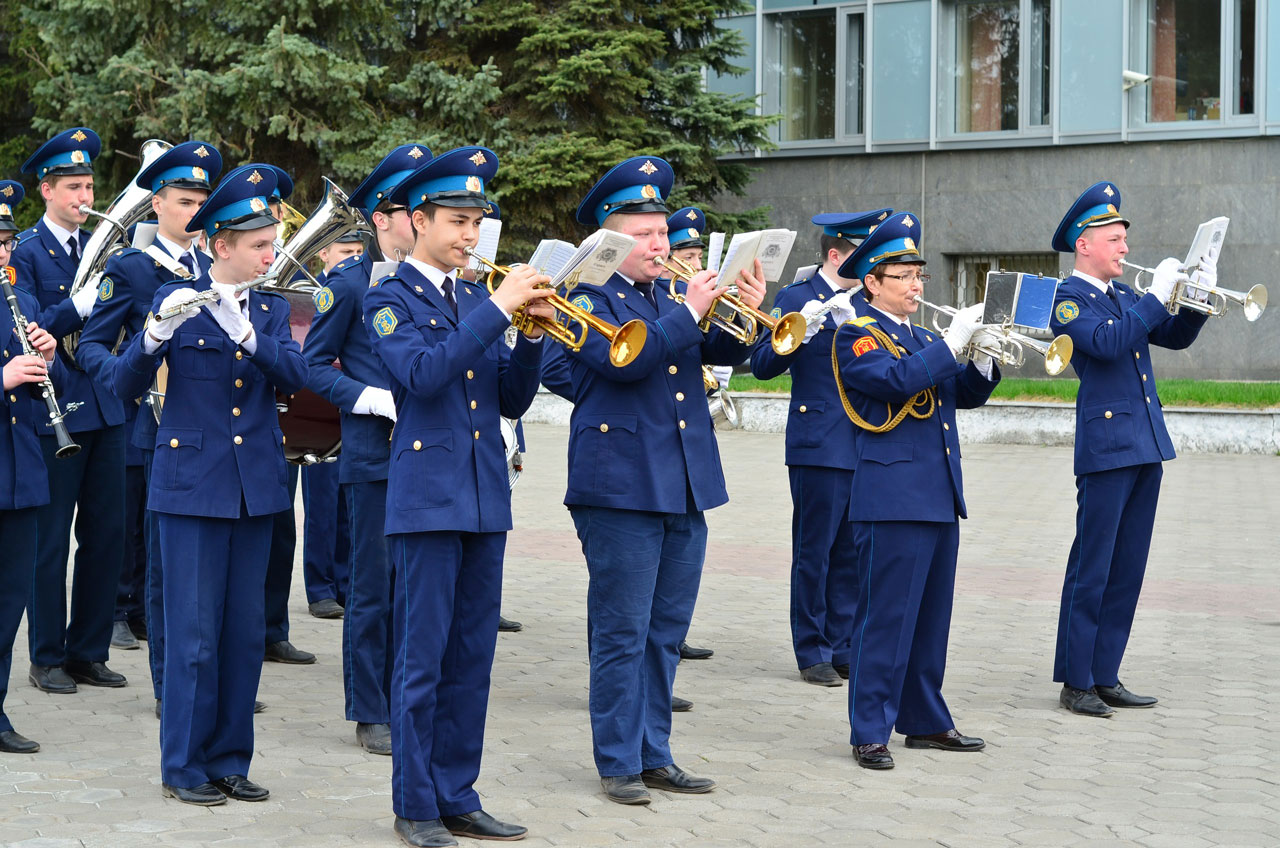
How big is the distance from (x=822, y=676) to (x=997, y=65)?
19230 mm

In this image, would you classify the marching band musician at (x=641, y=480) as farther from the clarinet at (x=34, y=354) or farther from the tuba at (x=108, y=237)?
the tuba at (x=108, y=237)

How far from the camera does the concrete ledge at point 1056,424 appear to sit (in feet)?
56.1

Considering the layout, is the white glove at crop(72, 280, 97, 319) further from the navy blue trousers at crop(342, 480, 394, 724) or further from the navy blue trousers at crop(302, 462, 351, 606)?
the navy blue trousers at crop(302, 462, 351, 606)

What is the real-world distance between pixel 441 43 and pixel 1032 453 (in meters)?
10.2

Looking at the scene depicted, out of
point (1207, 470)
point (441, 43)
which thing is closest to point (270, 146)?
point (441, 43)

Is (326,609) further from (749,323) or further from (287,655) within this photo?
(749,323)

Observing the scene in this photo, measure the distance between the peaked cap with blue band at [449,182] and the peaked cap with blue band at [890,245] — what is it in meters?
1.67

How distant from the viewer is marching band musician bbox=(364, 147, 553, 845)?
5062mm

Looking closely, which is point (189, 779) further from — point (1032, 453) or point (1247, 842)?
point (1032, 453)

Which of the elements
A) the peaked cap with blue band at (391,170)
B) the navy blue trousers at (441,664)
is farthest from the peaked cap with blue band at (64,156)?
the navy blue trousers at (441,664)

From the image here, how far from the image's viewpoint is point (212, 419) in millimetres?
5547

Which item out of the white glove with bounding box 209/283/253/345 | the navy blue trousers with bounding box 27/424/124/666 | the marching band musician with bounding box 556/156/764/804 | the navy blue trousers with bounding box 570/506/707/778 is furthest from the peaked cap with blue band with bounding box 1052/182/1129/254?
the navy blue trousers with bounding box 27/424/124/666

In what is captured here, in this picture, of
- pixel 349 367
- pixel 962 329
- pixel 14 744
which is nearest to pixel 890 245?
pixel 962 329

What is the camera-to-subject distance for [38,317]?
6805 mm
